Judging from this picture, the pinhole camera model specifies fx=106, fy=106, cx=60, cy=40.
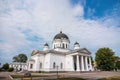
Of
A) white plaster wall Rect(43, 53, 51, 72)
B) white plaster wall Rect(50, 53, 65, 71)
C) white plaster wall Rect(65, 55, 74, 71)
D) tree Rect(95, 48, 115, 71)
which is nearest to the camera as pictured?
white plaster wall Rect(43, 53, 51, 72)

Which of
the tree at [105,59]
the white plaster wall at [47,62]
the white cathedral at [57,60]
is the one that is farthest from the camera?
the tree at [105,59]

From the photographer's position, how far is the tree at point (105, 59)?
47.2 m

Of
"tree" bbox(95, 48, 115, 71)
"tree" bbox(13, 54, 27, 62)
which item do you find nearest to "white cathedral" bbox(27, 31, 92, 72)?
"tree" bbox(95, 48, 115, 71)

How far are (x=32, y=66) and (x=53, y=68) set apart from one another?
9.79 metres

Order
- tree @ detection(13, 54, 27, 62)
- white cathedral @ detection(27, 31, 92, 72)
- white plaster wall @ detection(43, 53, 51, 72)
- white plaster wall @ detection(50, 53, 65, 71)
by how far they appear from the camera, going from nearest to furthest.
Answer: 1. white plaster wall @ detection(43, 53, 51, 72)
2. white plaster wall @ detection(50, 53, 65, 71)
3. white cathedral @ detection(27, 31, 92, 72)
4. tree @ detection(13, 54, 27, 62)

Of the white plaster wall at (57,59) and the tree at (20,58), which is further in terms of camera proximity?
the tree at (20,58)

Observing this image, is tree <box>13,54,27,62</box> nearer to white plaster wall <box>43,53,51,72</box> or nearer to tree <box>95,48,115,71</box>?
white plaster wall <box>43,53,51,72</box>

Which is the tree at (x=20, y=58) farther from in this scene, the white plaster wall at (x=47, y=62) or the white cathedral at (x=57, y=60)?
the white plaster wall at (x=47, y=62)

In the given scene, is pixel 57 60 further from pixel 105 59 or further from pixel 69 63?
pixel 105 59

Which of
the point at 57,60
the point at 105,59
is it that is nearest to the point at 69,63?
the point at 57,60

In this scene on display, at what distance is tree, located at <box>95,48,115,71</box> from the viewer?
155 ft

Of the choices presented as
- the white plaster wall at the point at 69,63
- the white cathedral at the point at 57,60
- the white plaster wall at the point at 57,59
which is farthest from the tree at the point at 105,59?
the white plaster wall at the point at 57,59

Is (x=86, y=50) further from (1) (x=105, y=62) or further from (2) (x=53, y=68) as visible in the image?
(2) (x=53, y=68)

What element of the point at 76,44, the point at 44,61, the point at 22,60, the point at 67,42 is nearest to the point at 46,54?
the point at 44,61
